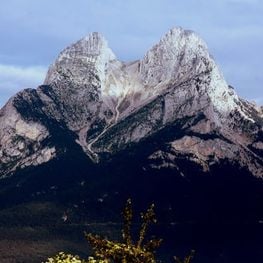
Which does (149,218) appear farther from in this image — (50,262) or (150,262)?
(50,262)

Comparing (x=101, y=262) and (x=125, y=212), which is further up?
(x=125, y=212)

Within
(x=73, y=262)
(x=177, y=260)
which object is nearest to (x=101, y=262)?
(x=73, y=262)

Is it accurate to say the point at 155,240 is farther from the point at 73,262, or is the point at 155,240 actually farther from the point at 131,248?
the point at 73,262

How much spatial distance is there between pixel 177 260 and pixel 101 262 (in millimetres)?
5732

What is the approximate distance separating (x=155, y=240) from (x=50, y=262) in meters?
8.11

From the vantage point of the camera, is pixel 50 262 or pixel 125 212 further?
pixel 50 262

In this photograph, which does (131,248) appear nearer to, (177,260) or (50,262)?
(177,260)

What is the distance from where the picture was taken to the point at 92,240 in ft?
173

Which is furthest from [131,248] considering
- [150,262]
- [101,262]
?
[101,262]

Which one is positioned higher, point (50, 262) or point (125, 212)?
point (125, 212)

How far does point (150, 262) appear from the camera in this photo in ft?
169

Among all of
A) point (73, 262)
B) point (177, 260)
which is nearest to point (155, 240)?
point (177, 260)

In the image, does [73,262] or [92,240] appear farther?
[73,262]

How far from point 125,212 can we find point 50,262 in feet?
28.7
